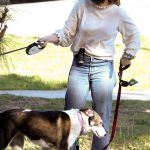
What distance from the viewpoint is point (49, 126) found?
512 cm

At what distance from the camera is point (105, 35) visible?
17.3 feet

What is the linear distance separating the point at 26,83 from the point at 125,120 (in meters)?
3.95

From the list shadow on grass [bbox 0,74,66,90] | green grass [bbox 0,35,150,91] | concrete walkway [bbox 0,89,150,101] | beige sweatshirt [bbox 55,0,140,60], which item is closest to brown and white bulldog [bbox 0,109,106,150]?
beige sweatshirt [bbox 55,0,140,60]

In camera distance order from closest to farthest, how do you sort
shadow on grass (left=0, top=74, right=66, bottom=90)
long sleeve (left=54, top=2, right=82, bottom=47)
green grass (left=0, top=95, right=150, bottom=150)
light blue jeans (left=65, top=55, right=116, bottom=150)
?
1. long sleeve (left=54, top=2, right=82, bottom=47)
2. light blue jeans (left=65, top=55, right=116, bottom=150)
3. green grass (left=0, top=95, right=150, bottom=150)
4. shadow on grass (left=0, top=74, right=66, bottom=90)

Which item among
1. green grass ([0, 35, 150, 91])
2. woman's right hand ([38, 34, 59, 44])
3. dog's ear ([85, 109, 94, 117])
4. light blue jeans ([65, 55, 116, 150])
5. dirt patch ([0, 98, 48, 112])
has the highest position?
woman's right hand ([38, 34, 59, 44])

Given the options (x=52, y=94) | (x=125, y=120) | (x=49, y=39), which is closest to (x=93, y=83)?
(x=49, y=39)

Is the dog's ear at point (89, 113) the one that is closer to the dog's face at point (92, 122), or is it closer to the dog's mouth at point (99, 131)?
the dog's face at point (92, 122)

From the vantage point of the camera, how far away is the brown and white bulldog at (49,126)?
16.6ft

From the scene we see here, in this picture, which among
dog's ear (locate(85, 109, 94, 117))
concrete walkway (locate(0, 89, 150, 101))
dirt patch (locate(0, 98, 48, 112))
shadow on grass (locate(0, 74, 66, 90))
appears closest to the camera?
dog's ear (locate(85, 109, 94, 117))

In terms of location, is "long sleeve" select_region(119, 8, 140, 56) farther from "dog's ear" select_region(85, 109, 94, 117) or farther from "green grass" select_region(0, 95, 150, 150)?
"green grass" select_region(0, 95, 150, 150)

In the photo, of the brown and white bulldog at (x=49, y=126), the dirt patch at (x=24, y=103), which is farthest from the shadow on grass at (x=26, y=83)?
the brown and white bulldog at (x=49, y=126)

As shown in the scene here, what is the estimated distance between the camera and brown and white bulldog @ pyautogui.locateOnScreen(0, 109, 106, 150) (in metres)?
5.05

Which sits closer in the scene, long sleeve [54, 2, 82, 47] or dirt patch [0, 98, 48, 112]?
long sleeve [54, 2, 82, 47]

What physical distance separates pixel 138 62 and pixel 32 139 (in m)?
10.2
